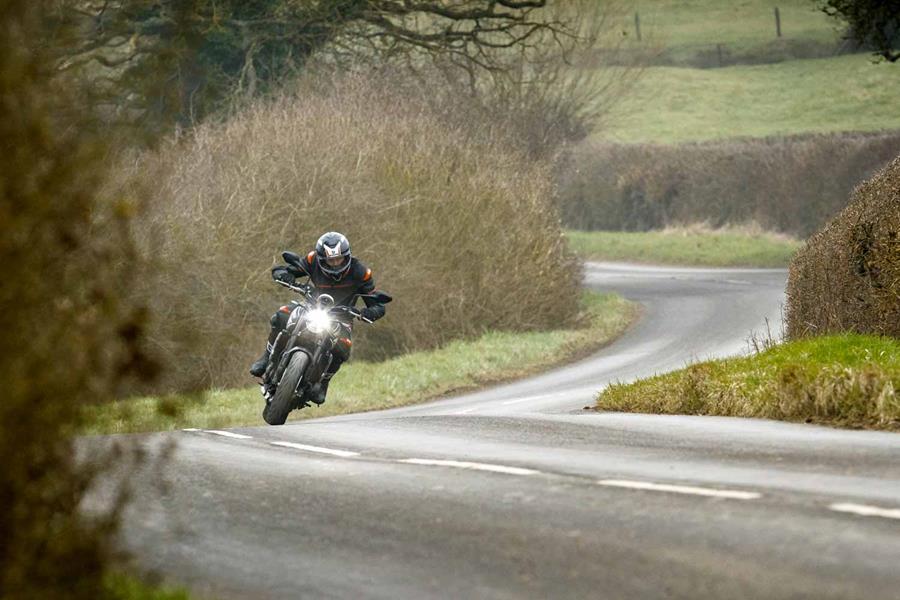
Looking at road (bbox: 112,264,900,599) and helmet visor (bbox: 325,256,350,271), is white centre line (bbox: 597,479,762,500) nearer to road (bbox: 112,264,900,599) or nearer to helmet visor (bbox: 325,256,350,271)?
road (bbox: 112,264,900,599)

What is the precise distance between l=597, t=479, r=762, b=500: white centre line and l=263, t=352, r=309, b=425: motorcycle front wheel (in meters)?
7.31

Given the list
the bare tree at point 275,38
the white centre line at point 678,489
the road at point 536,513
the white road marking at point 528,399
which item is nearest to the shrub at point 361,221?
the bare tree at point 275,38

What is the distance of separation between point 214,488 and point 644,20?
346 ft

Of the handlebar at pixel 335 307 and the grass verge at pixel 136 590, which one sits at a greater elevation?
the grass verge at pixel 136 590

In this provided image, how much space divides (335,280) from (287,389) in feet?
4.09

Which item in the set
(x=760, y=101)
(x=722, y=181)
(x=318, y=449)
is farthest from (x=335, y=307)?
(x=760, y=101)

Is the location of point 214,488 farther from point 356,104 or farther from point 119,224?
point 356,104

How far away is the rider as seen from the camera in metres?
16.9

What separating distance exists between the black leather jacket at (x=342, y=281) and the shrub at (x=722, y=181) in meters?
32.3

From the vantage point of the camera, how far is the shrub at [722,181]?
175 ft

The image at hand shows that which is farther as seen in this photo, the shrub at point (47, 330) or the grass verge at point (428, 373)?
the grass verge at point (428, 373)

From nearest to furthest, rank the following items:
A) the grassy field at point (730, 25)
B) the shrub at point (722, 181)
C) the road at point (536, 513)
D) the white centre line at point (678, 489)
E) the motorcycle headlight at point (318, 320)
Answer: the road at point (536, 513) < the white centre line at point (678, 489) < the motorcycle headlight at point (318, 320) < the shrub at point (722, 181) < the grassy field at point (730, 25)

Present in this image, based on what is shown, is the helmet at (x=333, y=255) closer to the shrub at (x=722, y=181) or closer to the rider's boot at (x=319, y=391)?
the rider's boot at (x=319, y=391)

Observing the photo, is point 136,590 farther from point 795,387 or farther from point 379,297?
point 379,297
